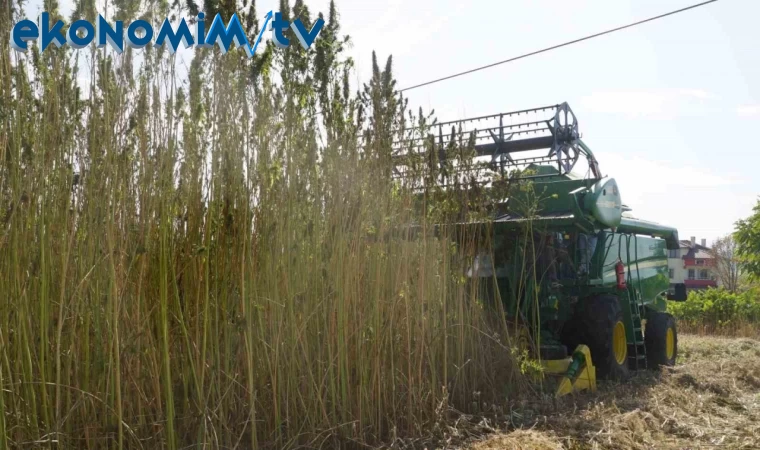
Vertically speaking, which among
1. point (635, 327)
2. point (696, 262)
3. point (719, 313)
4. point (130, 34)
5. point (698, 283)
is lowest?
point (698, 283)

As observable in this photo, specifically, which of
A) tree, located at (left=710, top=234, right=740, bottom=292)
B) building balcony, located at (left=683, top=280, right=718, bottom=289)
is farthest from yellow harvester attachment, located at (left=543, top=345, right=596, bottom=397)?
building balcony, located at (left=683, top=280, right=718, bottom=289)

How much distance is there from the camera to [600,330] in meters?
6.65

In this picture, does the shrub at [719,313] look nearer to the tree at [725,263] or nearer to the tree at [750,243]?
the tree at [750,243]

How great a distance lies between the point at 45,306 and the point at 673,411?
456 cm

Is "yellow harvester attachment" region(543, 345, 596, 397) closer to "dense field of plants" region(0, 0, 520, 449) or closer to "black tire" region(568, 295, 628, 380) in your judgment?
"black tire" region(568, 295, 628, 380)

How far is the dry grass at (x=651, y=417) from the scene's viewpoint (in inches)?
185

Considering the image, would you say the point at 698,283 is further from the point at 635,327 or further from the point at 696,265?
the point at 635,327

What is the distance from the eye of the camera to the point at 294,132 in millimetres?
4008

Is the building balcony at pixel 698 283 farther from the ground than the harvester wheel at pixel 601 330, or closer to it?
closer to it

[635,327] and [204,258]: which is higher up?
[204,258]

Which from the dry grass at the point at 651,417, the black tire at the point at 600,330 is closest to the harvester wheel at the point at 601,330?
the black tire at the point at 600,330

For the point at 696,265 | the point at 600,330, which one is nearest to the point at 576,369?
the point at 600,330

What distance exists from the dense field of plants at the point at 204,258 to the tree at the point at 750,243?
17.3 metres

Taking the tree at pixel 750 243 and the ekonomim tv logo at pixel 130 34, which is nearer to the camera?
the ekonomim tv logo at pixel 130 34
